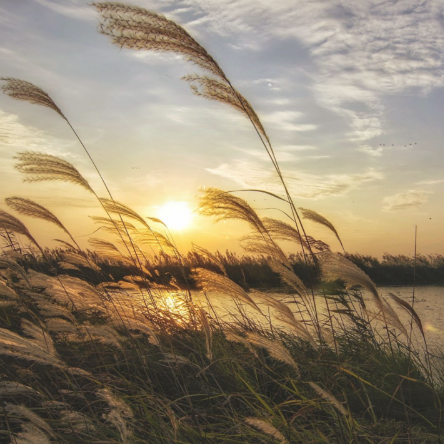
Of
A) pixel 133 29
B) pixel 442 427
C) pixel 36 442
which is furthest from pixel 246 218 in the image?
pixel 36 442

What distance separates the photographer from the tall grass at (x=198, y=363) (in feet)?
6.63

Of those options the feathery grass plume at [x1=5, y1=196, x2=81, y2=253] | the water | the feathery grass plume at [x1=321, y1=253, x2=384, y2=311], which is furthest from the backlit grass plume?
the feathery grass plume at [x1=321, y1=253, x2=384, y2=311]

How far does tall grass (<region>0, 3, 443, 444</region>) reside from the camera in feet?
6.63

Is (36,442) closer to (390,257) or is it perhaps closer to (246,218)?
(246,218)

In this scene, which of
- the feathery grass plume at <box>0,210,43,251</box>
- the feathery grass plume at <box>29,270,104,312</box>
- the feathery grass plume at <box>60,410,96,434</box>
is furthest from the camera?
the feathery grass plume at <box>0,210,43,251</box>

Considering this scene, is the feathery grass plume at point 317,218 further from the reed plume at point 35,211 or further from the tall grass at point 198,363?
the reed plume at point 35,211

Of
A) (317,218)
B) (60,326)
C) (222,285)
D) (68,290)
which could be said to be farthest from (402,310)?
(60,326)

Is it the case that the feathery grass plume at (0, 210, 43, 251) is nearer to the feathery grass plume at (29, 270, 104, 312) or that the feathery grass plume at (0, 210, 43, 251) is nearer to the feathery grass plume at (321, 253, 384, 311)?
the feathery grass plume at (29, 270, 104, 312)

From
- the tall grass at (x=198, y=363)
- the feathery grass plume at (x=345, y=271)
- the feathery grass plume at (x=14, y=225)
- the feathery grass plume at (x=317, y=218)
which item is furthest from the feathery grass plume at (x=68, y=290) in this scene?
the feathery grass plume at (x=317, y=218)

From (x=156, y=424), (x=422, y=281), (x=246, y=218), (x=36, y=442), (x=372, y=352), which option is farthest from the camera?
(x=422, y=281)

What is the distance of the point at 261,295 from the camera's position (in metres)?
2.25

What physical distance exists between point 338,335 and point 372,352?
0.63 m

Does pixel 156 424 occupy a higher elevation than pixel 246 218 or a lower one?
lower

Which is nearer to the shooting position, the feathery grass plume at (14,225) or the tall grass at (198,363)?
the tall grass at (198,363)
